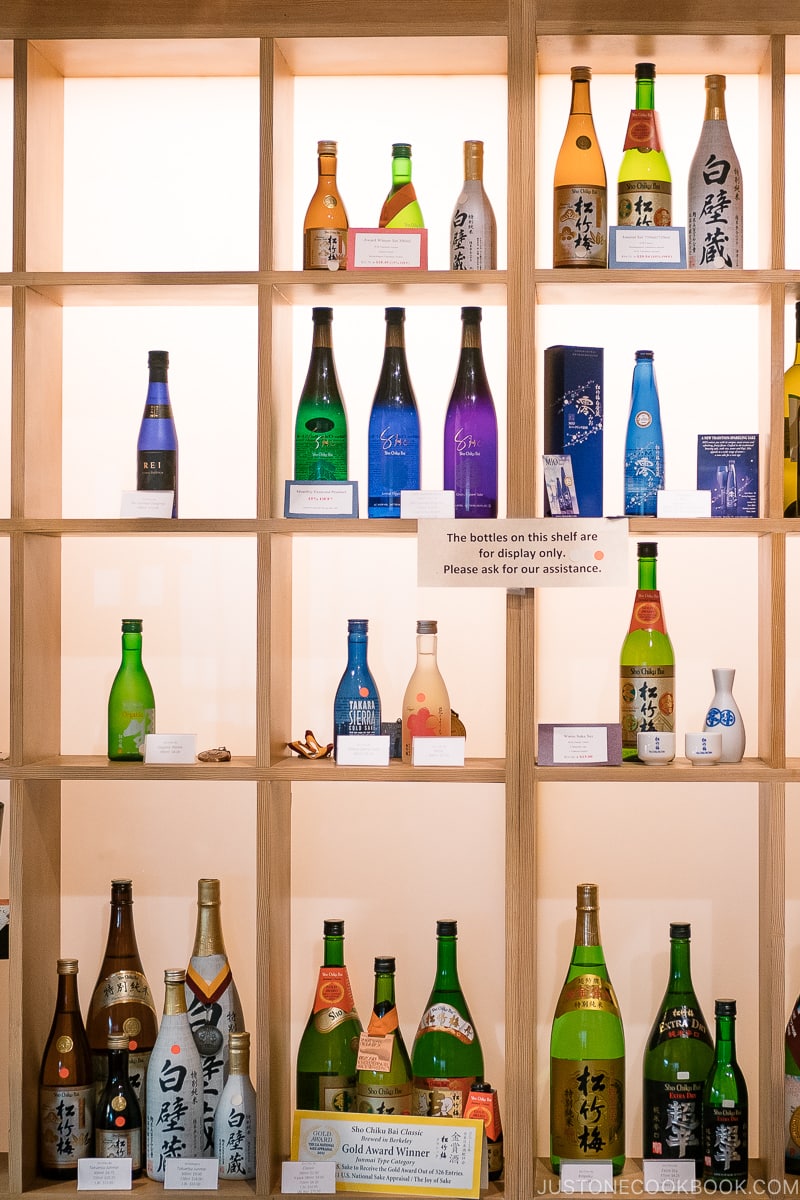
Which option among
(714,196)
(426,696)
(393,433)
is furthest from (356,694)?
(714,196)

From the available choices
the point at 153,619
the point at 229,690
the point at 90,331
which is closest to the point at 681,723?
the point at 229,690

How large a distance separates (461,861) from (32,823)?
71 centimetres

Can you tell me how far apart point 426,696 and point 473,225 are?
0.73 meters

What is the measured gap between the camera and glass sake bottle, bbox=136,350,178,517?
1.84 metres

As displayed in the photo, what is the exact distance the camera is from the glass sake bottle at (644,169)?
1803 mm

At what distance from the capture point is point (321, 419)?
1901 mm

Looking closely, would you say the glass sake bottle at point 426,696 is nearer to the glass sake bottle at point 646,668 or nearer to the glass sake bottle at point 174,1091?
the glass sake bottle at point 646,668

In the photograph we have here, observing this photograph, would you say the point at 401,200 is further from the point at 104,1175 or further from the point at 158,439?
the point at 104,1175

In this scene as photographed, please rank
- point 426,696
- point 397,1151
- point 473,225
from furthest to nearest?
point 426,696
point 473,225
point 397,1151

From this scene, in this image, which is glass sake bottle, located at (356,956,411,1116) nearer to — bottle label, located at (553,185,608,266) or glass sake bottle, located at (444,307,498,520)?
glass sake bottle, located at (444,307,498,520)

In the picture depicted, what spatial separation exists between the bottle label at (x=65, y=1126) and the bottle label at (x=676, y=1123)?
2.78 feet

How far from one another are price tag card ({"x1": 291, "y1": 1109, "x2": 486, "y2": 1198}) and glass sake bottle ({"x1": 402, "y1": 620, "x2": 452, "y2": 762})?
1.81 ft

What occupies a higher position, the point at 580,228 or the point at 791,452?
the point at 580,228

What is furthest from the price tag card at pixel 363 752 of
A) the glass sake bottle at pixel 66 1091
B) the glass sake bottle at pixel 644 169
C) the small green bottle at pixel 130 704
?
the glass sake bottle at pixel 644 169
